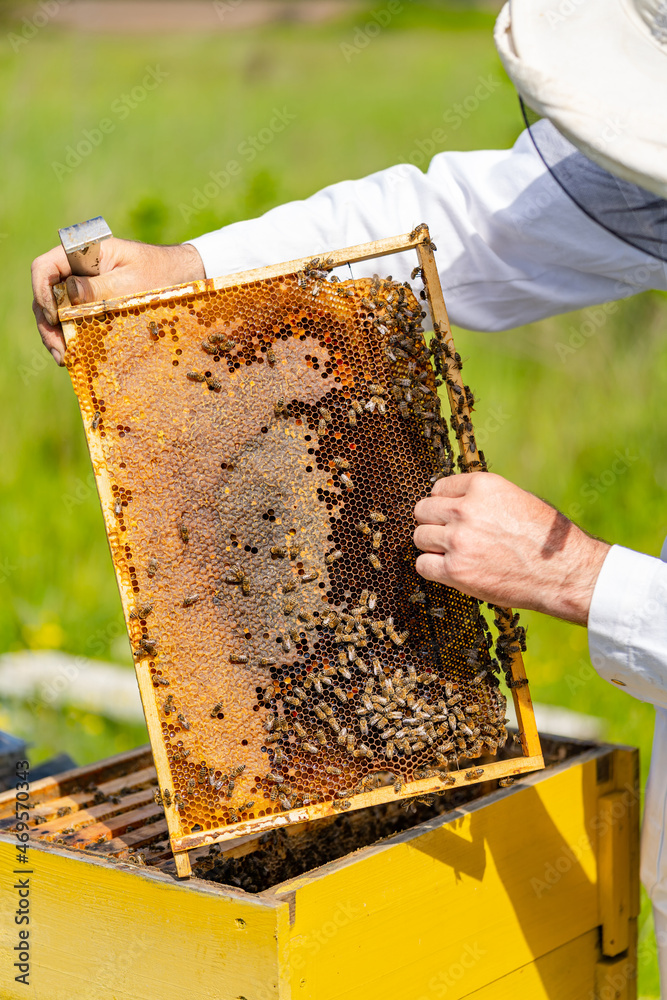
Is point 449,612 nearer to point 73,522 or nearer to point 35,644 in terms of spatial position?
point 35,644

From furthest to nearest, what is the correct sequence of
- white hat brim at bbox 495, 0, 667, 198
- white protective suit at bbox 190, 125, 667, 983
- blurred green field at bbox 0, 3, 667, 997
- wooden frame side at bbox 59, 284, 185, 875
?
blurred green field at bbox 0, 3, 667, 997, white protective suit at bbox 190, 125, 667, 983, wooden frame side at bbox 59, 284, 185, 875, white hat brim at bbox 495, 0, 667, 198

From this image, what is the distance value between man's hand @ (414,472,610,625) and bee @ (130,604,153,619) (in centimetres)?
67

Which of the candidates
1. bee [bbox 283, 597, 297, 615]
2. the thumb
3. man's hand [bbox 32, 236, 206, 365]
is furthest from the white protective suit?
bee [bbox 283, 597, 297, 615]

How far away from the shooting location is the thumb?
2.25 meters

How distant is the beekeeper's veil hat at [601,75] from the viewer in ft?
5.77

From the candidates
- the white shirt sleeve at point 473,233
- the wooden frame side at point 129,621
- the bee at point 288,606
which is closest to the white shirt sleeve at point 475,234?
the white shirt sleeve at point 473,233

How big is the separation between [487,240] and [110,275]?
121 cm

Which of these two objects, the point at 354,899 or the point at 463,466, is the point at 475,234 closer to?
the point at 463,466

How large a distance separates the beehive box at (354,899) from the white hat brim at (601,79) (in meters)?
1.56

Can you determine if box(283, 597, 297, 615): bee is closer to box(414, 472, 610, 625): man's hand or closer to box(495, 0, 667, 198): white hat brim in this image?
box(414, 472, 610, 625): man's hand

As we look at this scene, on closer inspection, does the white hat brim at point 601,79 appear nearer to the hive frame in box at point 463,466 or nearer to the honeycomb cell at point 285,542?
the hive frame in box at point 463,466

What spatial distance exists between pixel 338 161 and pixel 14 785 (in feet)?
33.1

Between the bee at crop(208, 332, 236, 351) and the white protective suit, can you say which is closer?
the bee at crop(208, 332, 236, 351)

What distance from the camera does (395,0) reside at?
20109mm
